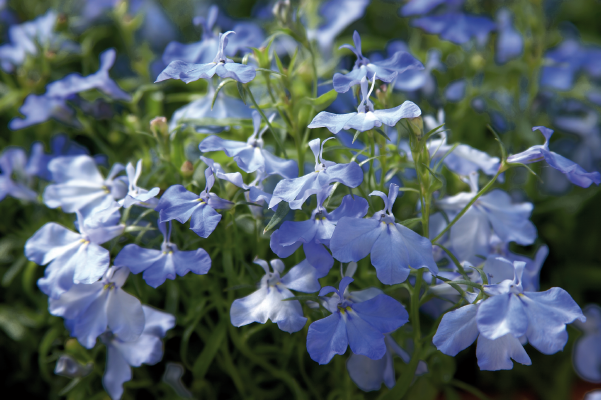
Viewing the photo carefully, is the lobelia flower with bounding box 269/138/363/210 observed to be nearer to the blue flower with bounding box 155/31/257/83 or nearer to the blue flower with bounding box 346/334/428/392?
the blue flower with bounding box 155/31/257/83

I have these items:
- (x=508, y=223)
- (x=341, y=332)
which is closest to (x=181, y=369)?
(x=341, y=332)

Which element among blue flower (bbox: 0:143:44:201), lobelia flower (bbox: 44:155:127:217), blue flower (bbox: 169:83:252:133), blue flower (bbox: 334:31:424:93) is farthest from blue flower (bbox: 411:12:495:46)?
blue flower (bbox: 0:143:44:201)

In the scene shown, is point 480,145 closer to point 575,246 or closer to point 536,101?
point 536,101

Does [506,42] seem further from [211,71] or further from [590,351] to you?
[211,71]

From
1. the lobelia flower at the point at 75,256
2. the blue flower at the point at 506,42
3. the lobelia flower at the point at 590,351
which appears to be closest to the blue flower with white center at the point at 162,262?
the lobelia flower at the point at 75,256

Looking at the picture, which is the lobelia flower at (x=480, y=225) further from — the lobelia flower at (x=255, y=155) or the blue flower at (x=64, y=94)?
the blue flower at (x=64, y=94)
